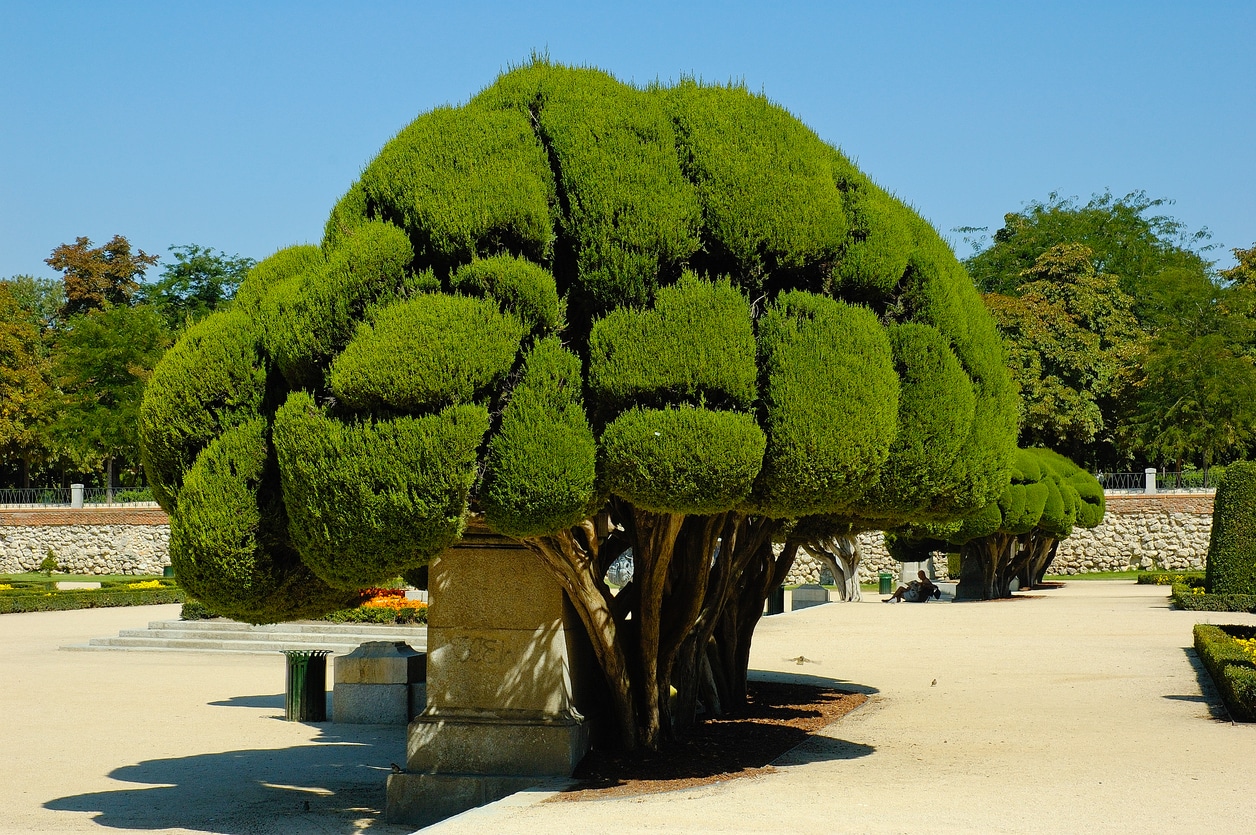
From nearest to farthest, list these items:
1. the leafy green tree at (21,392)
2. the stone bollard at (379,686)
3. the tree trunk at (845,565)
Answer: the stone bollard at (379,686), the tree trunk at (845,565), the leafy green tree at (21,392)

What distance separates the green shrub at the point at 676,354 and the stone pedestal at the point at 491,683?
207 centimetres

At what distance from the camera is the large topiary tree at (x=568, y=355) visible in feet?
20.7

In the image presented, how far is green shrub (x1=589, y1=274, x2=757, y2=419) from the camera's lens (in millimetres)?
6441

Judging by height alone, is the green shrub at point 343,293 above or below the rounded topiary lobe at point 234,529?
above

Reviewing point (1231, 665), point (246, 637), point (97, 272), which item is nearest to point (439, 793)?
point (1231, 665)

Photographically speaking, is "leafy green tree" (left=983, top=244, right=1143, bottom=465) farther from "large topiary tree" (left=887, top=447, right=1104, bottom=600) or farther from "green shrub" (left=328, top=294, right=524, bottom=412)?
"green shrub" (left=328, top=294, right=524, bottom=412)

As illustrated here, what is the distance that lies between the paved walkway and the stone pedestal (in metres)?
0.57

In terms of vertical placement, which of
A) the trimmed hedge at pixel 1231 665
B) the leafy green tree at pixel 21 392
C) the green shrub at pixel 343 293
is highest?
the leafy green tree at pixel 21 392

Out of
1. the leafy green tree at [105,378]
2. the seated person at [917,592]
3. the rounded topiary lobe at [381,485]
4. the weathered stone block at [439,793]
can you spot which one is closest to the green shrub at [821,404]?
the rounded topiary lobe at [381,485]

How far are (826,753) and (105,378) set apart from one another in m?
43.5

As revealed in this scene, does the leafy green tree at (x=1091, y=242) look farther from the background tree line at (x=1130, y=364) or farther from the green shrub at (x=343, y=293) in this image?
the green shrub at (x=343, y=293)

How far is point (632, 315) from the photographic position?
6582mm

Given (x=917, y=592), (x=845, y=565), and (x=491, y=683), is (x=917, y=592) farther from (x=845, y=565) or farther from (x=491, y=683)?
(x=491, y=683)

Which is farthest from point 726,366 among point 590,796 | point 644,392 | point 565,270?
point 590,796
